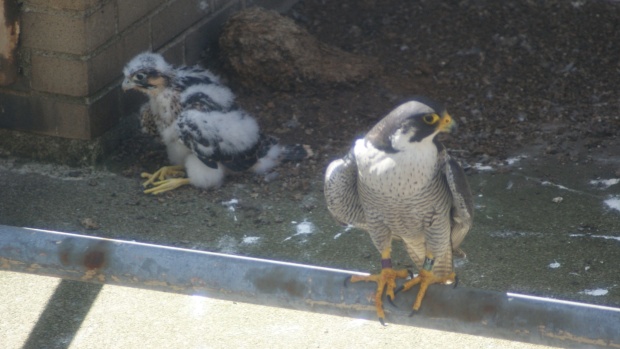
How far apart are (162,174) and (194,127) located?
36 cm

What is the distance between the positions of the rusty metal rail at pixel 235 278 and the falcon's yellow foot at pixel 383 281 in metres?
0.04

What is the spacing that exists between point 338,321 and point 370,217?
778mm

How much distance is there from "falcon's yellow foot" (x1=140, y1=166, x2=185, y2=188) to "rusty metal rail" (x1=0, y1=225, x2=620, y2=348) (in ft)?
7.68

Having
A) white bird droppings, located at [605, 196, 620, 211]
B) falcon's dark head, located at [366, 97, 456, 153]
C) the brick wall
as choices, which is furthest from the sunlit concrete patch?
white bird droppings, located at [605, 196, 620, 211]

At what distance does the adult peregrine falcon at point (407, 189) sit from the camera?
10.1ft

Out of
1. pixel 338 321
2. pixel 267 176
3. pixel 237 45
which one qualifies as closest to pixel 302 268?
pixel 338 321

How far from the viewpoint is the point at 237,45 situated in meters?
5.90

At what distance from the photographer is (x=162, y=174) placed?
5051 millimetres

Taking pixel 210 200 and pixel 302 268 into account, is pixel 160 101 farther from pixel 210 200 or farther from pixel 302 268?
pixel 302 268

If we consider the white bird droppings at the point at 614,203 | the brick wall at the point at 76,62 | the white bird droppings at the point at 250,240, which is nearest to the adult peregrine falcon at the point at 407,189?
the white bird droppings at the point at 250,240

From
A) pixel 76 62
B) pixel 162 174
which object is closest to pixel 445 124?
pixel 162 174

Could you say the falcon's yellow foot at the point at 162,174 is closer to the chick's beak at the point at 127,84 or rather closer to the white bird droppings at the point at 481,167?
the chick's beak at the point at 127,84

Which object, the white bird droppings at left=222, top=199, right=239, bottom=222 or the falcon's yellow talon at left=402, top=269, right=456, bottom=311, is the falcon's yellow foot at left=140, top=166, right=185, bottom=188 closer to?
the white bird droppings at left=222, top=199, right=239, bottom=222

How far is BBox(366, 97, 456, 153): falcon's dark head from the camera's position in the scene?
306 centimetres
